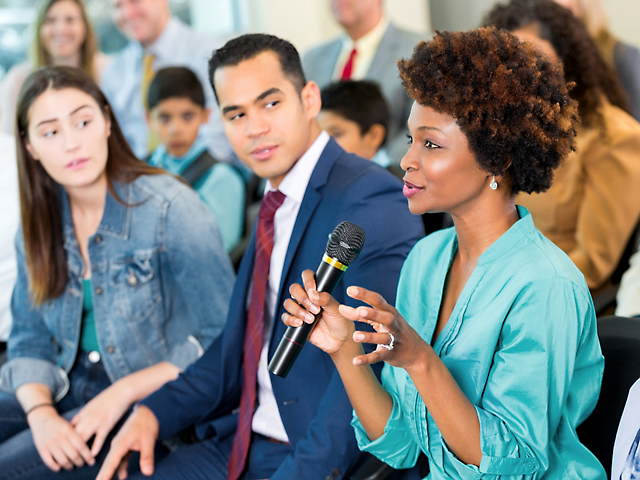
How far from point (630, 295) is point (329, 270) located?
3.64ft

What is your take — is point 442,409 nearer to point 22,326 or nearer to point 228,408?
point 228,408

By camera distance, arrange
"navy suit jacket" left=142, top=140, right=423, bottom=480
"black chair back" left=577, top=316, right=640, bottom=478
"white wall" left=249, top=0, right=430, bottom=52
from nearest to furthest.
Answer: "black chair back" left=577, top=316, right=640, bottom=478 → "navy suit jacket" left=142, top=140, right=423, bottom=480 → "white wall" left=249, top=0, right=430, bottom=52

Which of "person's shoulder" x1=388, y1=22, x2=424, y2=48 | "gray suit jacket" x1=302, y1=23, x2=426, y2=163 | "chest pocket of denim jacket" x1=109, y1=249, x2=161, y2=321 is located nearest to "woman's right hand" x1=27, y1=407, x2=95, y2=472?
"chest pocket of denim jacket" x1=109, y1=249, x2=161, y2=321

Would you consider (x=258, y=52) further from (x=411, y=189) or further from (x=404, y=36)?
(x=404, y=36)

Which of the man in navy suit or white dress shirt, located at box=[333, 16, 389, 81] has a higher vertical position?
white dress shirt, located at box=[333, 16, 389, 81]

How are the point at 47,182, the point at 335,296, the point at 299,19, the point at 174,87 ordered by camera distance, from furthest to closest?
the point at 299,19 → the point at 174,87 → the point at 47,182 → the point at 335,296

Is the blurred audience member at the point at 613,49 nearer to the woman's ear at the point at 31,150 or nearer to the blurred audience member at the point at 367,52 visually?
the blurred audience member at the point at 367,52

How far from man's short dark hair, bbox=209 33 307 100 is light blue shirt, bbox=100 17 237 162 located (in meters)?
2.25

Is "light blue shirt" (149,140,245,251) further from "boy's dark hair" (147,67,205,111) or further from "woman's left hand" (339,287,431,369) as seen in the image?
"woman's left hand" (339,287,431,369)

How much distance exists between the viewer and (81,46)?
3.65 meters

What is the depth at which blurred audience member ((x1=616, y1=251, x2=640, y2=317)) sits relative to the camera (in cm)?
168

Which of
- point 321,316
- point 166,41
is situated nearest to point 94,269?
point 321,316

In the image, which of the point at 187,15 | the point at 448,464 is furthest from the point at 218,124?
the point at 448,464

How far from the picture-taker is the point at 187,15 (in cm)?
485
